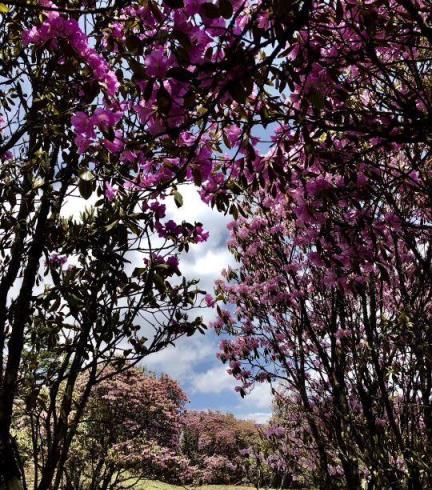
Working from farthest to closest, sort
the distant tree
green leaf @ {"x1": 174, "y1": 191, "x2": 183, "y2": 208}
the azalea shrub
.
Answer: the azalea shrub
the distant tree
green leaf @ {"x1": 174, "y1": 191, "x2": 183, "y2": 208}

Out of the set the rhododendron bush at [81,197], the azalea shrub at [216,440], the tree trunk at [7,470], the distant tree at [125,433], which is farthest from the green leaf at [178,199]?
→ the azalea shrub at [216,440]

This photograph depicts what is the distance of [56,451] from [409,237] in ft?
11.5

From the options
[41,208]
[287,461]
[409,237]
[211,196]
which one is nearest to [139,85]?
[211,196]

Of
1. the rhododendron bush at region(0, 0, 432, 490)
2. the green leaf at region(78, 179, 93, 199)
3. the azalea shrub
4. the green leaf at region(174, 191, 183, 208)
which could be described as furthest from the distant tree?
the azalea shrub

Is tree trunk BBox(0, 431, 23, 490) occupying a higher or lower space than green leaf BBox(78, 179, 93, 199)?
lower

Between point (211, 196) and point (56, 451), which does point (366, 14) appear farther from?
point (56, 451)

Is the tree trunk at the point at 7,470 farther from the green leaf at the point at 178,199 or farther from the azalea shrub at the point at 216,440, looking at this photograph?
the azalea shrub at the point at 216,440

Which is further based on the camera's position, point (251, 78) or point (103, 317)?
point (103, 317)

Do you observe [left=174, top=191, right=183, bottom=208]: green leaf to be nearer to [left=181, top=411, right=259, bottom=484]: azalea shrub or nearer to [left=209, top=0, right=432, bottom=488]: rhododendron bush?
[left=209, top=0, right=432, bottom=488]: rhododendron bush

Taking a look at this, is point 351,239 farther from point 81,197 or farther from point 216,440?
point 216,440

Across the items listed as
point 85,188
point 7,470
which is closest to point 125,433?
point 7,470

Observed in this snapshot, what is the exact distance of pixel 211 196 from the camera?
317 cm

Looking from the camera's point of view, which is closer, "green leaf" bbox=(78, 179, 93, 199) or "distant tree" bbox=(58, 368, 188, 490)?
"green leaf" bbox=(78, 179, 93, 199)

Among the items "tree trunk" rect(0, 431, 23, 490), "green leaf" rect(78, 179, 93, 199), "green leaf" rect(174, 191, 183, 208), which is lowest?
"tree trunk" rect(0, 431, 23, 490)
